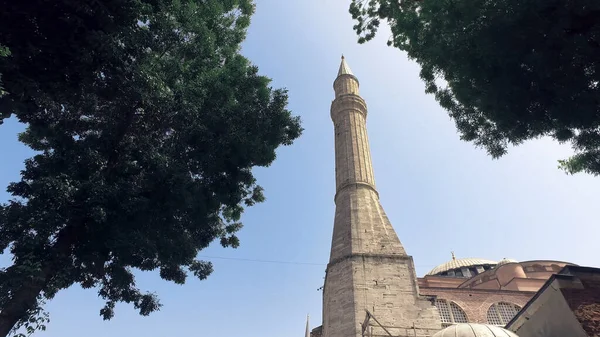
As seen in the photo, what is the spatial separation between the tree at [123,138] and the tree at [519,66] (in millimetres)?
3804

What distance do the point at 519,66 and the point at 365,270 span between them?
896 centimetres

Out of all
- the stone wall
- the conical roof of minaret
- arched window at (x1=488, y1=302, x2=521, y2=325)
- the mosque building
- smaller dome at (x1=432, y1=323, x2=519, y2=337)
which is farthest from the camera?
the conical roof of minaret

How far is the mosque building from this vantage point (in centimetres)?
759

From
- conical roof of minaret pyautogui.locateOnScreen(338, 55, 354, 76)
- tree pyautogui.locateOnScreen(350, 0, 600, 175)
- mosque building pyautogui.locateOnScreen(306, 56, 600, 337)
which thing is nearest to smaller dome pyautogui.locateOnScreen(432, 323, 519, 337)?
mosque building pyautogui.locateOnScreen(306, 56, 600, 337)

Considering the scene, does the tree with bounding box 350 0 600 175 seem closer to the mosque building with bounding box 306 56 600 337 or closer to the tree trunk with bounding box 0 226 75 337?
the mosque building with bounding box 306 56 600 337

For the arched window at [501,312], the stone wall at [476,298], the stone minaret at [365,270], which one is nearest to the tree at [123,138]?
the stone minaret at [365,270]

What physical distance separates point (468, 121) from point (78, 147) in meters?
7.45

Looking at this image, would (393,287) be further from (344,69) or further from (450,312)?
(344,69)

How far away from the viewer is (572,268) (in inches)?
300

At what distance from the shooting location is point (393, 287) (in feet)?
42.8

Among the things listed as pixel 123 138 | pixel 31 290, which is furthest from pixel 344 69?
pixel 31 290

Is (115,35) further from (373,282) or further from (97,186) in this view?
(373,282)

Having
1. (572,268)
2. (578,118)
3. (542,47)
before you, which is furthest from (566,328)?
(542,47)

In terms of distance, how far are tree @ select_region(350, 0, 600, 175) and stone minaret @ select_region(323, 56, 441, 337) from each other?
22.7 ft
